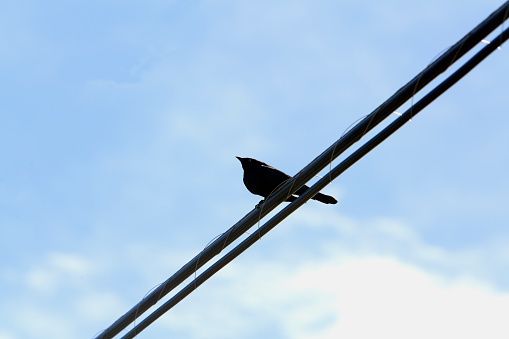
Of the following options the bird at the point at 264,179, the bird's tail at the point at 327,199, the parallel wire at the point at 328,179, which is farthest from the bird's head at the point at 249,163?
the parallel wire at the point at 328,179

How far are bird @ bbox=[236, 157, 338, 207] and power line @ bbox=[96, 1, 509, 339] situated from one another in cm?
350

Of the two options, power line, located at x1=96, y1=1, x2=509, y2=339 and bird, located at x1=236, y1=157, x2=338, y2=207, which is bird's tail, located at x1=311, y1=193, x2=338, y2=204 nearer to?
bird, located at x1=236, y1=157, x2=338, y2=207

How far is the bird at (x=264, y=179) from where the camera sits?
9094 mm

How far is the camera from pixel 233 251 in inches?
211

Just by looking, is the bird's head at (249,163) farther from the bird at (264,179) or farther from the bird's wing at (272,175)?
the bird's wing at (272,175)

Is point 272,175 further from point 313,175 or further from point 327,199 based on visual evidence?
point 313,175

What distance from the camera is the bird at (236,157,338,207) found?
29.8 ft

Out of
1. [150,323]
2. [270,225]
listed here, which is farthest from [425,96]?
[150,323]

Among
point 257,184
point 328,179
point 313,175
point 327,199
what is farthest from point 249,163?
point 328,179

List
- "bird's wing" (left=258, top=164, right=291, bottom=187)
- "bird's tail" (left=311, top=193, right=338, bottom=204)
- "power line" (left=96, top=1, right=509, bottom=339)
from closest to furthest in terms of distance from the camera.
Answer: "power line" (left=96, top=1, right=509, bottom=339) < "bird's wing" (left=258, top=164, right=291, bottom=187) < "bird's tail" (left=311, top=193, right=338, bottom=204)

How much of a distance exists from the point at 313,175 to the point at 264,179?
4.10m

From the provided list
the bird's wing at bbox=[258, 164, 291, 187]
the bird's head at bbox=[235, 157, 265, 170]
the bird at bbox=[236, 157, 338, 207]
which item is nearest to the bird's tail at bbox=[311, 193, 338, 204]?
the bird at bbox=[236, 157, 338, 207]

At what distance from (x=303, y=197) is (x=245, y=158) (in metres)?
4.66

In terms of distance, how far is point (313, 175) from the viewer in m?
5.05
